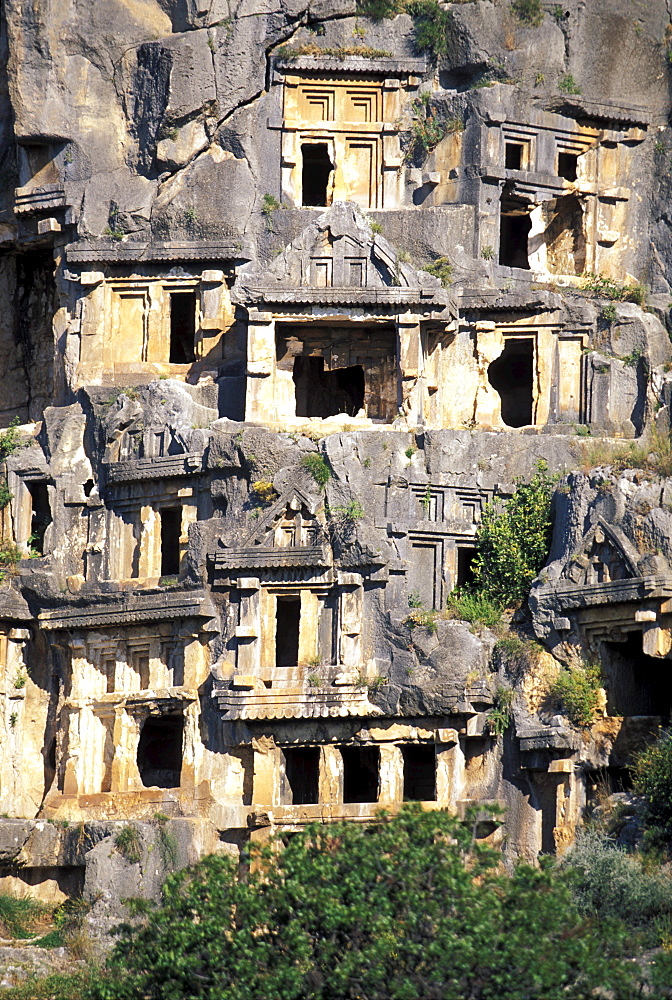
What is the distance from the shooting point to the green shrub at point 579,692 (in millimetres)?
40750

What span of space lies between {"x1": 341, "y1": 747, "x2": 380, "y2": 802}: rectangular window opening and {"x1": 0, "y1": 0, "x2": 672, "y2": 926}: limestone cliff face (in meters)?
0.08

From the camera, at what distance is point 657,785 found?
38906 mm

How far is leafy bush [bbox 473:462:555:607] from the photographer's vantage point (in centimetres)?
4294

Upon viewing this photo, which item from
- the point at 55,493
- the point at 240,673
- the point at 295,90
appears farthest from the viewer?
the point at 295,90

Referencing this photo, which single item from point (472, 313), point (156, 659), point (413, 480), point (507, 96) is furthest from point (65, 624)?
point (507, 96)

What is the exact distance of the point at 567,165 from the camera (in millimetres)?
50281

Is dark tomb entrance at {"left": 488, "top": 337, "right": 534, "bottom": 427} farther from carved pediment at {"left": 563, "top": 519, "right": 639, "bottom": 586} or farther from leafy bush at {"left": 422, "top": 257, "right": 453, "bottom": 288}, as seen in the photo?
carved pediment at {"left": 563, "top": 519, "right": 639, "bottom": 586}

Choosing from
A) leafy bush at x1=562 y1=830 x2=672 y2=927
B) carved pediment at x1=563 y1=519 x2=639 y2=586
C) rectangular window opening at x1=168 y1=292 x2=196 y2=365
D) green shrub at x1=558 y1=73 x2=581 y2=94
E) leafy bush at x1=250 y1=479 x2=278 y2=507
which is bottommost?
leafy bush at x1=562 y1=830 x2=672 y2=927

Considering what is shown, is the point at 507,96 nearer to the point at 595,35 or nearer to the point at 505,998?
the point at 595,35

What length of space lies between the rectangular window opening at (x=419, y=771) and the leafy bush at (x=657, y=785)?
234 inches

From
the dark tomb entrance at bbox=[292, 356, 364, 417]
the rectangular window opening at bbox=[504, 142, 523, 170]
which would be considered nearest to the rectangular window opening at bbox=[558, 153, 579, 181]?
the rectangular window opening at bbox=[504, 142, 523, 170]

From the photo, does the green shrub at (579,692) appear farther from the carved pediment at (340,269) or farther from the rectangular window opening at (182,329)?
the rectangular window opening at (182,329)

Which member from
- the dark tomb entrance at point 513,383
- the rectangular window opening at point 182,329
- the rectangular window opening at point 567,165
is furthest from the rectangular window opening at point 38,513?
the rectangular window opening at point 567,165

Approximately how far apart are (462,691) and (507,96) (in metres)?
14.8
